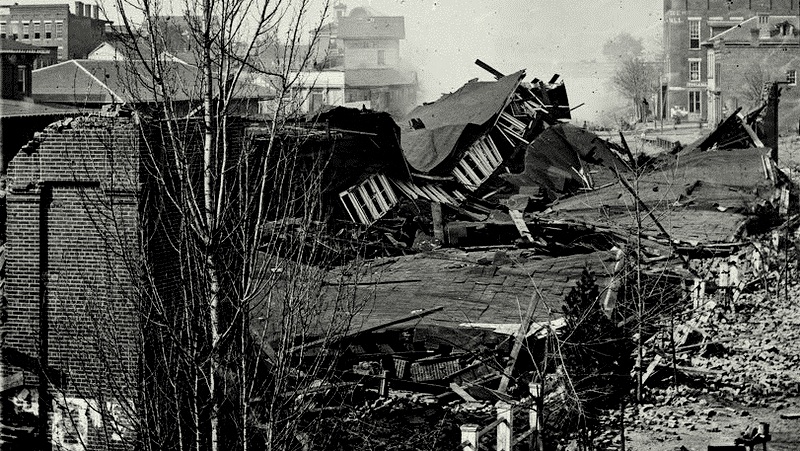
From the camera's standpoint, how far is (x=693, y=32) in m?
69.1

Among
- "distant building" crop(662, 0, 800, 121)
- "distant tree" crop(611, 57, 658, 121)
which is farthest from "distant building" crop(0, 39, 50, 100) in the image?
"distant building" crop(662, 0, 800, 121)

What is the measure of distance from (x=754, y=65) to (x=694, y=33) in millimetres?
12910

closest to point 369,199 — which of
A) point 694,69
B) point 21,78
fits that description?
point 21,78

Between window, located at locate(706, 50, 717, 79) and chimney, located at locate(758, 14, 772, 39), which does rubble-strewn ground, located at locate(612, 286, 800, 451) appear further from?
window, located at locate(706, 50, 717, 79)

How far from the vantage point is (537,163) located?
1261 inches

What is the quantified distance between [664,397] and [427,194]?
14.0 m

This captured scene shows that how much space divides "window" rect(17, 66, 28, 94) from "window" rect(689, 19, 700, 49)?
1696 inches

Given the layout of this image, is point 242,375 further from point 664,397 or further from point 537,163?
point 537,163

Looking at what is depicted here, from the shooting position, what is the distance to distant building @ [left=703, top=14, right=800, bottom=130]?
181ft

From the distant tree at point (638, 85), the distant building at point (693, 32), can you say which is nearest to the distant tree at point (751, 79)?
the distant tree at point (638, 85)

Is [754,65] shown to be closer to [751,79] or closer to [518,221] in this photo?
[751,79]

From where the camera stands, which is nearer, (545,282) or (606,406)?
(606,406)

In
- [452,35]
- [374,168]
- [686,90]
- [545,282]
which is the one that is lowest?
[545,282]

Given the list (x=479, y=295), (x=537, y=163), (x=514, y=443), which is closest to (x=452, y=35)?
(x=537, y=163)
